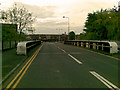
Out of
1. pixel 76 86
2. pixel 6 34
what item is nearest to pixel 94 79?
pixel 76 86

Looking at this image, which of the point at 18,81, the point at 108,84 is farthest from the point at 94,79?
the point at 18,81

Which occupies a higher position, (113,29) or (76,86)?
(113,29)

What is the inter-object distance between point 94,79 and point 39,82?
231 cm

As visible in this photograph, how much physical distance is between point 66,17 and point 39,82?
46361 millimetres

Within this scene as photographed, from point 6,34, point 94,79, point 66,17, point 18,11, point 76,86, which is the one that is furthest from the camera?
point 66,17

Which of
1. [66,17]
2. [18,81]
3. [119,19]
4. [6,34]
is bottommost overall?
[18,81]

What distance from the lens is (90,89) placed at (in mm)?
5332

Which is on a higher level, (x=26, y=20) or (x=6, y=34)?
(x=26, y=20)

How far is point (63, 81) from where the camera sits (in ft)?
20.9

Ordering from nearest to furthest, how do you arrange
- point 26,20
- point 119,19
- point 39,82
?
point 39,82 → point 119,19 → point 26,20

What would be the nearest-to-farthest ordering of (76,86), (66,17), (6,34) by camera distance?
1. (76,86)
2. (6,34)
3. (66,17)

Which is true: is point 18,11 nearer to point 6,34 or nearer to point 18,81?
point 6,34

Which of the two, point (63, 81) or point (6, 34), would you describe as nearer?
point (63, 81)

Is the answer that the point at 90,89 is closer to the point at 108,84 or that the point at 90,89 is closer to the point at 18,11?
the point at 108,84
